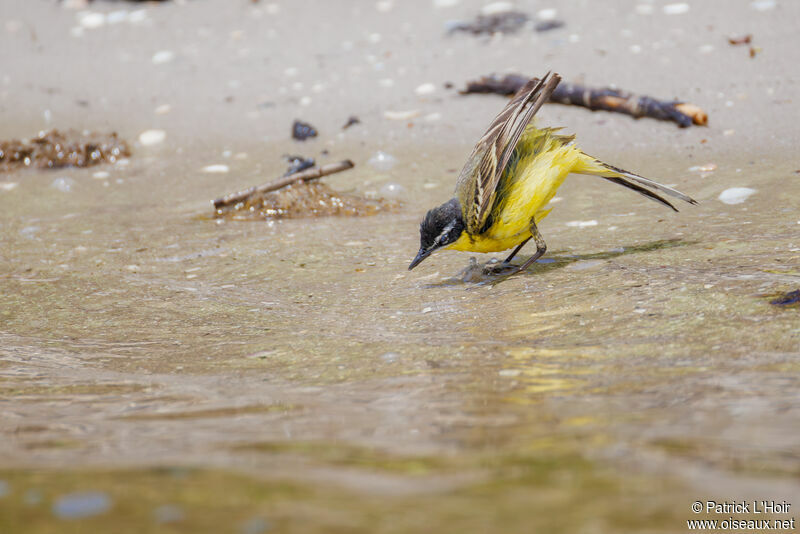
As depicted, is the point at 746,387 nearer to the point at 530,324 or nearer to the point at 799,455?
the point at 799,455

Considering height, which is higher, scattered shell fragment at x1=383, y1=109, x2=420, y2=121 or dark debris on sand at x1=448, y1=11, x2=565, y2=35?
dark debris on sand at x1=448, y1=11, x2=565, y2=35

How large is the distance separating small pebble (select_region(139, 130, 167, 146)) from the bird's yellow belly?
517 cm

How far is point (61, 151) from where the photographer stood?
8977 mm

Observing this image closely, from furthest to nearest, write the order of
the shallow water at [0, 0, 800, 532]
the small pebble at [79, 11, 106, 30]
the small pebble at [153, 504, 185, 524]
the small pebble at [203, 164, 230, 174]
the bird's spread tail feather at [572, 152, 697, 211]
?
1. the small pebble at [79, 11, 106, 30]
2. the small pebble at [203, 164, 230, 174]
3. the bird's spread tail feather at [572, 152, 697, 211]
4. the shallow water at [0, 0, 800, 532]
5. the small pebble at [153, 504, 185, 524]

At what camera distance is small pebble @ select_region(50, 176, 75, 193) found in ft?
27.3

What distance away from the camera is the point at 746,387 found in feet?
8.59

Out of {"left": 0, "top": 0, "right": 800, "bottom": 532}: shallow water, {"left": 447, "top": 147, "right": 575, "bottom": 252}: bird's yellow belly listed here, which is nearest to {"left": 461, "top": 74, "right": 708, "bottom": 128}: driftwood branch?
{"left": 0, "top": 0, "right": 800, "bottom": 532}: shallow water

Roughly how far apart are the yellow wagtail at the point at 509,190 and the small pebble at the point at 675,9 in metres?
4.98

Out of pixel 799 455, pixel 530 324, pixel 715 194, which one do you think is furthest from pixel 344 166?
pixel 799 455

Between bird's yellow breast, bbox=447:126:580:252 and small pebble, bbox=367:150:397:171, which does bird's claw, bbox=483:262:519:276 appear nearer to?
bird's yellow breast, bbox=447:126:580:252

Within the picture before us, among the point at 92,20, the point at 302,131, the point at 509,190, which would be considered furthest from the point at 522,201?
the point at 92,20

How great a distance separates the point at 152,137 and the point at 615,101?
5124 millimetres

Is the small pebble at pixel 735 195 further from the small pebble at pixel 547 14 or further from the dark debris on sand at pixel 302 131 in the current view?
the small pebble at pixel 547 14

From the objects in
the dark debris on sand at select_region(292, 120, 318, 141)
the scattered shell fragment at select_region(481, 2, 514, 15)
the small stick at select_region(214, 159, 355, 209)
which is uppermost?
the scattered shell fragment at select_region(481, 2, 514, 15)
